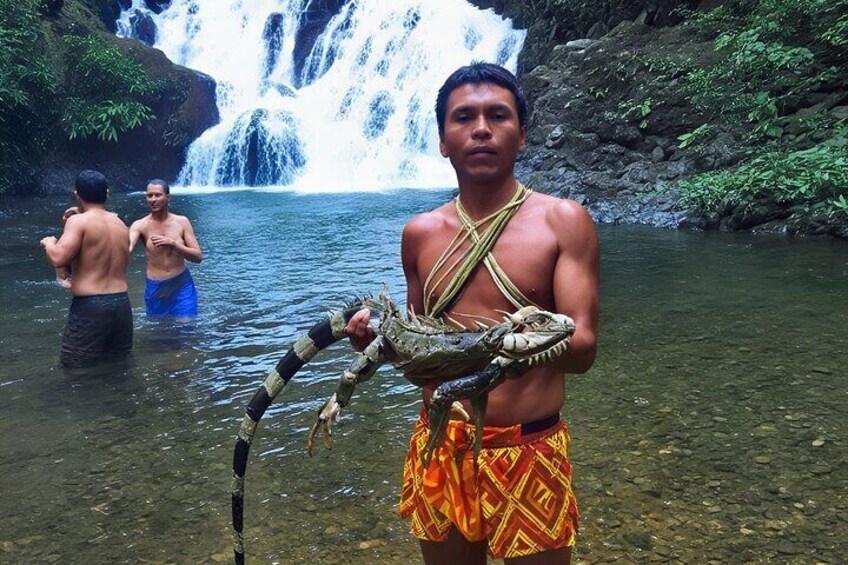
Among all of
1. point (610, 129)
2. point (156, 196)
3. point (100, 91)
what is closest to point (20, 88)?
point (100, 91)

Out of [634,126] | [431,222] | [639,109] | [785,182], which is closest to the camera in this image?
[431,222]

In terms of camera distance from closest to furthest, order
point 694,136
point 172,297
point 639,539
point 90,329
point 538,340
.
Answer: point 538,340 → point 639,539 → point 90,329 → point 172,297 → point 694,136

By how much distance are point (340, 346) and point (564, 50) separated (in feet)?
46.9

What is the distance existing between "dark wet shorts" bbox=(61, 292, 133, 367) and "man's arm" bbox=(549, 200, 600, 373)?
5361mm

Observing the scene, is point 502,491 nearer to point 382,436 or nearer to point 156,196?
point 382,436

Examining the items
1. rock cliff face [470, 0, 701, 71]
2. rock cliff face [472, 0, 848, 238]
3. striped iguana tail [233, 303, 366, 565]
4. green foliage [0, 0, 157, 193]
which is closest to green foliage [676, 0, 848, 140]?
rock cliff face [472, 0, 848, 238]

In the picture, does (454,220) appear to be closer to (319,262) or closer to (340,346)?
(340,346)

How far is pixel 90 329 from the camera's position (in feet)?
20.4

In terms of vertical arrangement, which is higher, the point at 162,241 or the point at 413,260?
the point at 413,260

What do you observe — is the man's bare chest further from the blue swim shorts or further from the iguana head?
the blue swim shorts

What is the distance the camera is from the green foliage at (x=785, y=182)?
9875mm

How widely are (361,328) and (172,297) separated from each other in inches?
237

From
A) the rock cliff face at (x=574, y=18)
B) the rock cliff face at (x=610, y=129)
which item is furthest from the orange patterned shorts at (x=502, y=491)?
the rock cliff face at (x=574, y=18)

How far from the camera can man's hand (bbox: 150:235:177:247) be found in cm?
705
